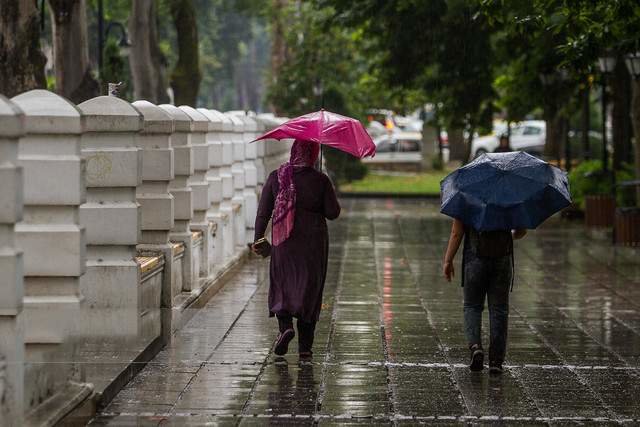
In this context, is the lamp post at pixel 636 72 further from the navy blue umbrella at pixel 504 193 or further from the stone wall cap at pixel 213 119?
the navy blue umbrella at pixel 504 193

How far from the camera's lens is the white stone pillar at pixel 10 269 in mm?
7242

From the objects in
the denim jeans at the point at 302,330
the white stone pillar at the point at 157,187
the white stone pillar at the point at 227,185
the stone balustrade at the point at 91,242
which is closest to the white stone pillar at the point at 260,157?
the white stone pillar at the point at 227,185

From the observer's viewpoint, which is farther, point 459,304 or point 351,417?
point 459,304

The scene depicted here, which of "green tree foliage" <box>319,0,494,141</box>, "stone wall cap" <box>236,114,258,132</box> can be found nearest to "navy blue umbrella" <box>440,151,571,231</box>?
"stone wall cap" <box>236,114,258,132</box>

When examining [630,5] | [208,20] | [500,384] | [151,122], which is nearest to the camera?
[500,384]

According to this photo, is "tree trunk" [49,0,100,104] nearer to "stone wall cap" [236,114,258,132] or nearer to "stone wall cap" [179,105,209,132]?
"stone wall cap" [236,114,258,132]

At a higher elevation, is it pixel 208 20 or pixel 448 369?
pixel 208 20

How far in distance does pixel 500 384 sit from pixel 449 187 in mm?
1488

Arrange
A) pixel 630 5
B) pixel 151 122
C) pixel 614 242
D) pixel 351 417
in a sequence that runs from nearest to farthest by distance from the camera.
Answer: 1. pixel 351 417
2. pixel 151 122
3. pixel 630 5
4. pixel 614 242

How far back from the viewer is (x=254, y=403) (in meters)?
9.73

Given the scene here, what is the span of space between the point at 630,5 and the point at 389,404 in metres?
7.30

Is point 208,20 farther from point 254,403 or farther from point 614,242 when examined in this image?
point 254,403

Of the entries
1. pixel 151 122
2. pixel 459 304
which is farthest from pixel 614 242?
pixel 151 122

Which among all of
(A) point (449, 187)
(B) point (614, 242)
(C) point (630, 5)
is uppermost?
(C) point (630, 5)
